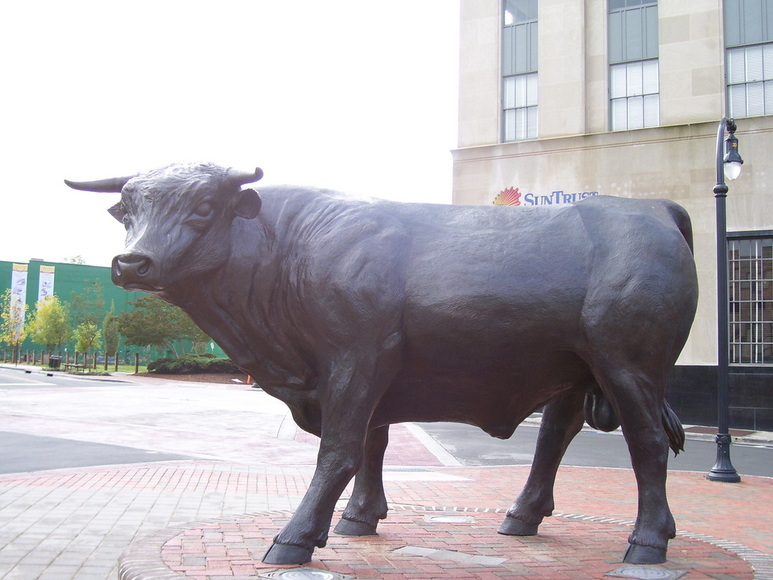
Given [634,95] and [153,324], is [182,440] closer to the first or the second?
[634,95]

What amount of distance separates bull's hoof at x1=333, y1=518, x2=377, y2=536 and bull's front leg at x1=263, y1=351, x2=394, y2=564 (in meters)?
0.88

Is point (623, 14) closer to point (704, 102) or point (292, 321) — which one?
point (704, 102)

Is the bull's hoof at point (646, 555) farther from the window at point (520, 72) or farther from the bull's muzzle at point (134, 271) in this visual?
the window at point (520, 72)

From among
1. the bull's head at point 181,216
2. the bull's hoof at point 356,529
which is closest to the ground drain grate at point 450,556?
the bull's hoof at point 356,529

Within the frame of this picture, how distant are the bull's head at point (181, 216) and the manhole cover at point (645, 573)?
9.48 feet

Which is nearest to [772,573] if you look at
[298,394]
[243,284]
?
[298,394]

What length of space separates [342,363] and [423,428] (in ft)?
43.9

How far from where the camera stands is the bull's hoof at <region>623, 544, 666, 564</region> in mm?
4367

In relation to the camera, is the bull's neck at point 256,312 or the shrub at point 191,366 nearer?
the bull's neck at point 256,312

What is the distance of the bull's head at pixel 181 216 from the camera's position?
414 cm

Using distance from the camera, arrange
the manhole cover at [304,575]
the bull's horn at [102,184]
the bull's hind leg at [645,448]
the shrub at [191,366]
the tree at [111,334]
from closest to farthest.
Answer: the manhole cover at [304,575], the bull's hind leg at [645,448], the bull's horn at [102,184], the shrub at [191,366], the tree at [111,334]

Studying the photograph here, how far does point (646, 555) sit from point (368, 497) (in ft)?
6.07

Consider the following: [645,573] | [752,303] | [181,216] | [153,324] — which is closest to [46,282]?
[153,324]

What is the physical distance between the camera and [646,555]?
4379mm
